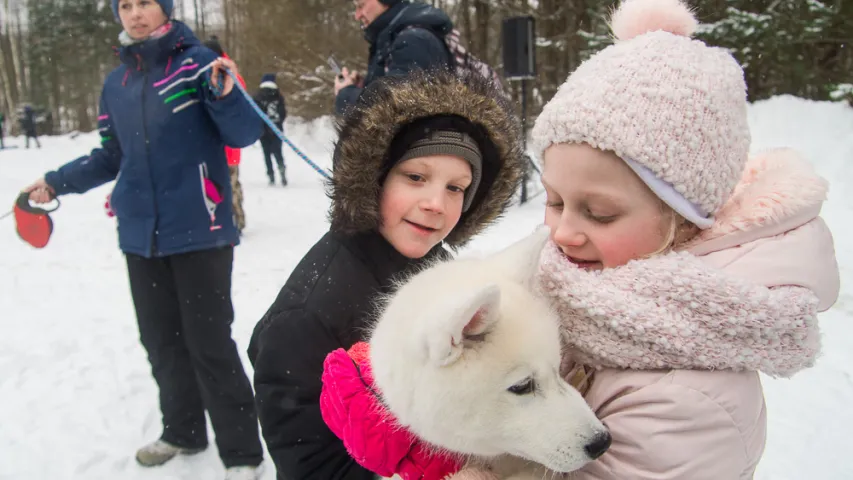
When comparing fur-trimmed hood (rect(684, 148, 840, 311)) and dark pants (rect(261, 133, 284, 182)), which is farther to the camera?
dark pants (rect(261, 133, 284, 182))

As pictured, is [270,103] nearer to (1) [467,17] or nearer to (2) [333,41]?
(1) [467,17]

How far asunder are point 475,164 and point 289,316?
0.82 meters

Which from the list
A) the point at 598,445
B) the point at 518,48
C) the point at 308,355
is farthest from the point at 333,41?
the point at 598,445

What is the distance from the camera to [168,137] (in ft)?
9.46

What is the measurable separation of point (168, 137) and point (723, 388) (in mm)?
2834

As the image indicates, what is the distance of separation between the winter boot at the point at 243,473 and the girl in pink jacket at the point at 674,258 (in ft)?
7.59

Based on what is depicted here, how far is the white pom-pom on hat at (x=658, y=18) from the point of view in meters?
1.32

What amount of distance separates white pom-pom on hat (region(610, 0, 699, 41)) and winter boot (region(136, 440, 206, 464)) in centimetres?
352

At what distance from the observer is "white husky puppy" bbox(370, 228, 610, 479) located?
113cm

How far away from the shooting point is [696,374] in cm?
107

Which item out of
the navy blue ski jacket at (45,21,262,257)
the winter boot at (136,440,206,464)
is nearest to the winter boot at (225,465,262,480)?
the winter boot at (136,440,206,464)

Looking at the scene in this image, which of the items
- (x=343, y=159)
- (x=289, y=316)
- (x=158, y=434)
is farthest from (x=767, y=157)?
(x=158, y=434)

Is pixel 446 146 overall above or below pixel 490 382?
above

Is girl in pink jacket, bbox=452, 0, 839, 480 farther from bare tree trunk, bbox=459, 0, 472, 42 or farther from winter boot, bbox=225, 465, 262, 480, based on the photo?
bare tree trunk, bbox=459, 0, 472, 42
